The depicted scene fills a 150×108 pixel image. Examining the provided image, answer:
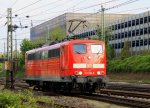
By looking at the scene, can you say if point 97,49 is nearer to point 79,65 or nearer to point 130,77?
point 79,65

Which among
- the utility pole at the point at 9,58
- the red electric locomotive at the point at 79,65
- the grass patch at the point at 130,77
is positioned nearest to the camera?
the red electric locomotive at the point at 79,65

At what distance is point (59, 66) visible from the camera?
1045 inches

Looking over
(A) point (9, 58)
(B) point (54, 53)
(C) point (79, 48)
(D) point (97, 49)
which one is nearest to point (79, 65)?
(C) point (79, 48)

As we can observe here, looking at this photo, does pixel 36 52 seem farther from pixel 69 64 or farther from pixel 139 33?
pixel 139 33

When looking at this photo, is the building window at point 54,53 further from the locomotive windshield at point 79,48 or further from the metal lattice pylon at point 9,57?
the metal lattice pylon at point 9,57

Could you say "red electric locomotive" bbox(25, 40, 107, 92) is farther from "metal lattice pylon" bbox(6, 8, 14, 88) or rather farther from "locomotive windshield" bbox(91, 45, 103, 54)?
"metal lattice pylon" bbox(6, 8, 14, 88)

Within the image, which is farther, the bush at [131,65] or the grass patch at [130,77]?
the bush at [131,65]

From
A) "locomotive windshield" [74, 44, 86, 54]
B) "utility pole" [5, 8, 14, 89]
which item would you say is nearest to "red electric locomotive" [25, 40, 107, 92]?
"locomotive windshield" [74, 44, 86, 54]

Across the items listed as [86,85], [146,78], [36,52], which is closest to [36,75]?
[36,52]

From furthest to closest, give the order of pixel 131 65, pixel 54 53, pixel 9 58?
pixel 131 65 < pixel 9 58 < pixel 54 53

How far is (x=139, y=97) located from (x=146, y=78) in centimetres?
3221

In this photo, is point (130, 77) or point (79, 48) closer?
point (79, 48)

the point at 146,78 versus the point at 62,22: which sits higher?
the point at 62,22

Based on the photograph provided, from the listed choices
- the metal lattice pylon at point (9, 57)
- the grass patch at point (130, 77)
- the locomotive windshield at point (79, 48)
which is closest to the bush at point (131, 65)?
the grass patch at point (130, 77)
